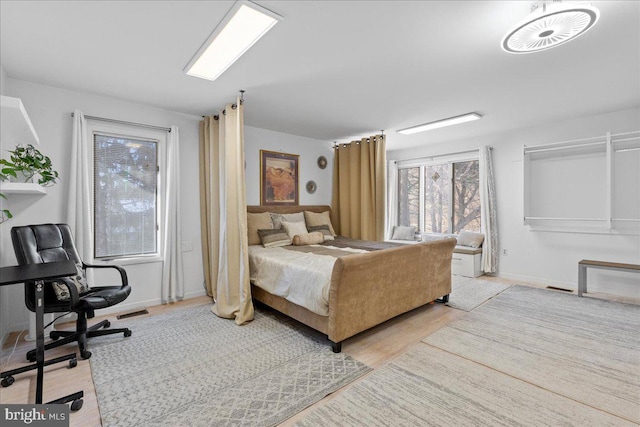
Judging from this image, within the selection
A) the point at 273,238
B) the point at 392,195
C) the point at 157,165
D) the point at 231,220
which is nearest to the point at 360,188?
the point at 392,195

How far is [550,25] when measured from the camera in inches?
68.4

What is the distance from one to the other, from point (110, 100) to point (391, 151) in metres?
5.26

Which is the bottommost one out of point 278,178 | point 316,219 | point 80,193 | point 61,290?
point 61,290

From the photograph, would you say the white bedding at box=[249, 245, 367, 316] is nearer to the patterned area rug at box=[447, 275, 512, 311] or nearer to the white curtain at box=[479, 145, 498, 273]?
the patterned area rug at box=[447, 275, 512, 311]

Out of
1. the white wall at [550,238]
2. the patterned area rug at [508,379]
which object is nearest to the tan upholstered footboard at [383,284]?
the patterned area rug at [508,379]

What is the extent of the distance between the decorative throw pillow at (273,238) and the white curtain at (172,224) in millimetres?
1081

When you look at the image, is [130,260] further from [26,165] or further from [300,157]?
[300,157]

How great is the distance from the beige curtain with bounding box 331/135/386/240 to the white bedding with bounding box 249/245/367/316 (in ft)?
A: 4.75

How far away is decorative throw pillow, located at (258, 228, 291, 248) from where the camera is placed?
12.8 feet

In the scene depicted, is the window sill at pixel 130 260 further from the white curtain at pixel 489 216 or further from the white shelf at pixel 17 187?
the white curtain at pixel 489 216

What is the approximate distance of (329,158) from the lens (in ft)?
18.6

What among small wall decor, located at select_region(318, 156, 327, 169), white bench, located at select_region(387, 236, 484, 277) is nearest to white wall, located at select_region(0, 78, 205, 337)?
small wall decor, located at select_region(318, 156, 327, 169)

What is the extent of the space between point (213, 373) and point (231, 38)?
2.49 m

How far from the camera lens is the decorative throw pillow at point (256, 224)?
407 cm
